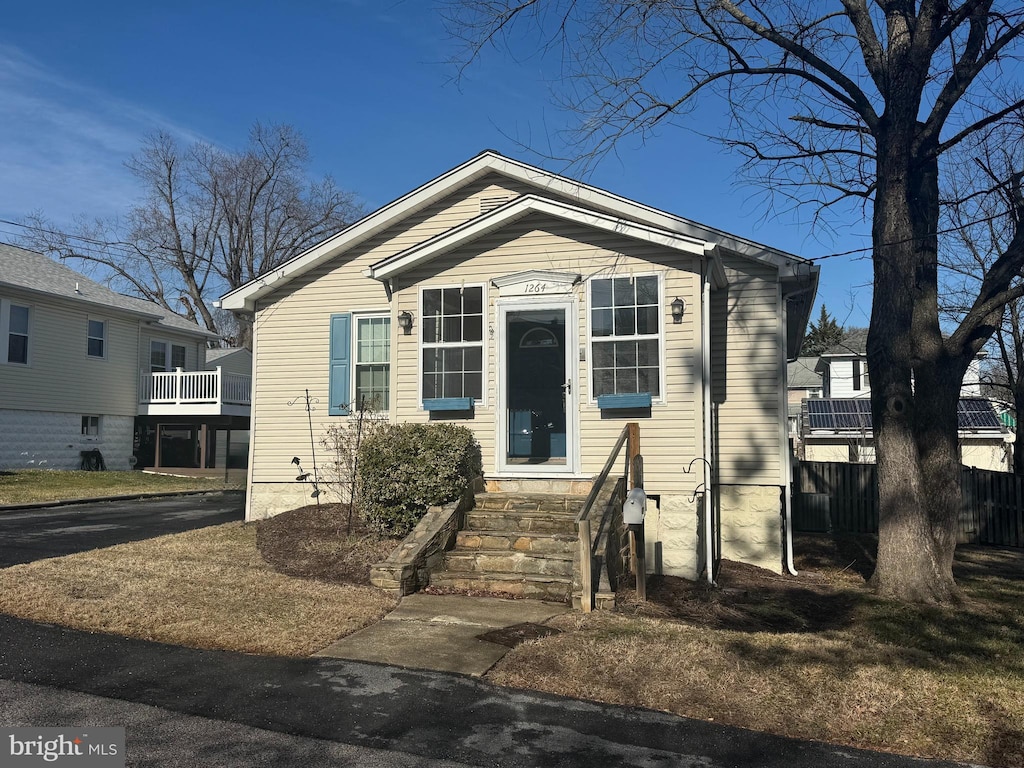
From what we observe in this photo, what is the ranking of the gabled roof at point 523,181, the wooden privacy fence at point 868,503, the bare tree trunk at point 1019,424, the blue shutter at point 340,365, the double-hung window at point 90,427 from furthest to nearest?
the double-hung window at point 90,427, the bare tree trunk at point 1019,424, the wooden privacy fence at point 868,503, the blue shutter at point 340,365, the gabled roof at point 523,181

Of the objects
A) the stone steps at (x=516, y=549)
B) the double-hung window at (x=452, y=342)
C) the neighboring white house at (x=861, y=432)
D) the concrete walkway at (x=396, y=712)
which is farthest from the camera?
the neighboring white house at (x=861, y=432)

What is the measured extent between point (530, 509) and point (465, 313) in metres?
2.76

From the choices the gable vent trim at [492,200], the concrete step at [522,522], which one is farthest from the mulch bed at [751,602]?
the gable vent trim at [492,200]

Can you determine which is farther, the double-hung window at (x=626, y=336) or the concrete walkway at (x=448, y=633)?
the double-hung window at (x=626, y=336)

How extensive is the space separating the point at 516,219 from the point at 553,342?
6.59ft

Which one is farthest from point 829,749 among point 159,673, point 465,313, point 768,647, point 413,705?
point 465,313

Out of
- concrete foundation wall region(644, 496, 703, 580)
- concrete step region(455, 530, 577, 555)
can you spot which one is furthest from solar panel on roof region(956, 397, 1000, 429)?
concrete step region(455, 530, 577, 555)

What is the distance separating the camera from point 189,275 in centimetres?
4044

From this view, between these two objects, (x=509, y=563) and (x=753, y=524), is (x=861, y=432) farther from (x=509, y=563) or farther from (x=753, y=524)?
(x=509, y=563)

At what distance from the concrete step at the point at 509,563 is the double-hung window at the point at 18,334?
63.8ft

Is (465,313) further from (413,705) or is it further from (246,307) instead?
Answer: (413,705)

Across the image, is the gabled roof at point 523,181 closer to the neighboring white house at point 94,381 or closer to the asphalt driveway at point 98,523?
the asphalt driveway at point 98,523

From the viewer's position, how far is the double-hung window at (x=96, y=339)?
25.2 meters

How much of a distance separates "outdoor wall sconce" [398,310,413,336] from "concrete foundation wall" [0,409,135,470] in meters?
17.1
